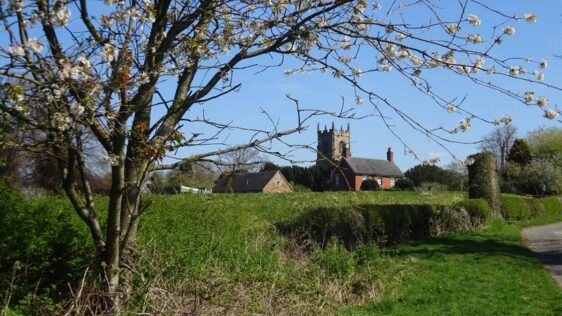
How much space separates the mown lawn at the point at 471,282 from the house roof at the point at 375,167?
4955 cm

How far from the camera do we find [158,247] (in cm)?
770

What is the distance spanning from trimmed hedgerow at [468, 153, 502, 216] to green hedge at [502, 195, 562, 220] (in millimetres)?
699

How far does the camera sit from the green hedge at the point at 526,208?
24.9 meters

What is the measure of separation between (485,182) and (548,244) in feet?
21.8

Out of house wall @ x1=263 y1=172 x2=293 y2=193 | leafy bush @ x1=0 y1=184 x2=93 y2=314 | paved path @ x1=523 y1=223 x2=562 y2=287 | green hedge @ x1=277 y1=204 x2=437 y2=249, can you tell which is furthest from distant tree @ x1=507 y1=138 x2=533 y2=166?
leafy bush @ x1=0 y1=184 x2=93 y2=314

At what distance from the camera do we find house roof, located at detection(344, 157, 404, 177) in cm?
6750

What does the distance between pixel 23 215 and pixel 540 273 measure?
10530mm

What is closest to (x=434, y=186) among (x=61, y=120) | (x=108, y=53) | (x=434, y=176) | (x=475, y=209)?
(x=434, y=176)

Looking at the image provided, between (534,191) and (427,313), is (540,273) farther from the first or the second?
(534,191)

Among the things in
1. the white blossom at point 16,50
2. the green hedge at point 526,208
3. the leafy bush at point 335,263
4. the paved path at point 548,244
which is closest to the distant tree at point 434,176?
the green hedge at point 526,208

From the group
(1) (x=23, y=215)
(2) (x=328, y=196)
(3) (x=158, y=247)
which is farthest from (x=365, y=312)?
(2) (x=328, y=196)

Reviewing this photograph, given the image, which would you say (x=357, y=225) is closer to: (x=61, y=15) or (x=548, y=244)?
(x=548, y=244)

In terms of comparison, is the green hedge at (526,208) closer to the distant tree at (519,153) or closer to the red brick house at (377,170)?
the distant tree at (519,153)

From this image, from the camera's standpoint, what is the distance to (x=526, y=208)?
2638 centimetres
